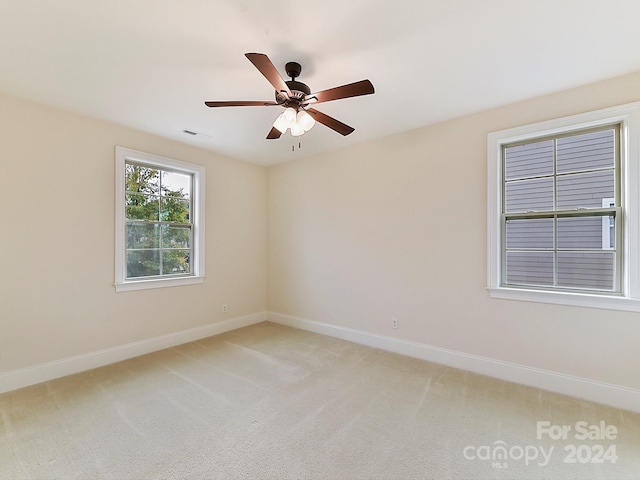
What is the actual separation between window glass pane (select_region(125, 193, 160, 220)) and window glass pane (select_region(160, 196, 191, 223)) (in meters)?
0.07

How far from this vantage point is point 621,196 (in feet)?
7.92

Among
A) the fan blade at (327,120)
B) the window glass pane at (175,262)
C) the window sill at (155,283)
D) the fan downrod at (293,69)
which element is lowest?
the window sill at (155,283)

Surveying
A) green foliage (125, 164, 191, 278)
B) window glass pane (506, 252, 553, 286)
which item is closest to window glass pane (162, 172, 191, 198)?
green foliage (125, 164, 191, 278)

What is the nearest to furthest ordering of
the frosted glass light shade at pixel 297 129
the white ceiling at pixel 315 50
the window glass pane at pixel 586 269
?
the white ceiling at pixel 315 50 < the frosted glass light shade at pixel 297 129 < the window glass pane at pixel 586 269

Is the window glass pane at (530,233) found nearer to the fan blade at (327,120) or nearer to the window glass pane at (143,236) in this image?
the fan blade at (327,120)

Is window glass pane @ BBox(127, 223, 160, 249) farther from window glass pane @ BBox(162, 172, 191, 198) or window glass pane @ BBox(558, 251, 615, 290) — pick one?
window glass pane @ BBox(558, 251, 615, 290)

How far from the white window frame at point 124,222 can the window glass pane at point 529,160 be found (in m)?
3.80

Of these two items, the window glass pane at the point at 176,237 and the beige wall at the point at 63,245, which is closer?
the beige wall at the point at 63,245

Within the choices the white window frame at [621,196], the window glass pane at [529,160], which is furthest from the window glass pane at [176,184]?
the window glass pane at [529,160]

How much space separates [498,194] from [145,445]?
3.64 m

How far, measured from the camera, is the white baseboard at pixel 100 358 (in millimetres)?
2643

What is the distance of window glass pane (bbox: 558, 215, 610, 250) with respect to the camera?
2514 mm

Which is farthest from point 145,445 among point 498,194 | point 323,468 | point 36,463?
point 498,194

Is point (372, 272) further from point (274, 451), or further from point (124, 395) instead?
point (124, 395)
